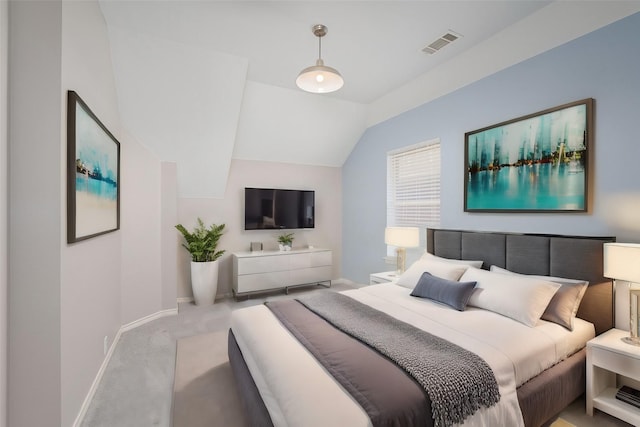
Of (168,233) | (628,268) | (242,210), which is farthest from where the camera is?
(242,210)

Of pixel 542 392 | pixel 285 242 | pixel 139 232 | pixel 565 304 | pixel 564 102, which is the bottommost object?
pixel 542 392

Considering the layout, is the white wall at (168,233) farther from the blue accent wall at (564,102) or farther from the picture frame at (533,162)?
the picture frame at (533,162)

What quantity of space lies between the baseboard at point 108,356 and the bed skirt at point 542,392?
3.21 ft

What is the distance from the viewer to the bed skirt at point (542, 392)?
1543 millimetres

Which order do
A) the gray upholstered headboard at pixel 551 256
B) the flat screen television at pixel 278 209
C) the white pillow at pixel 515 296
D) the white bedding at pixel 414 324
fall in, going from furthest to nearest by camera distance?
the flat screen television at pixel 278 209 → the gray upholstered headboard at pixel 551 256 → the white pillow at pixel 515 296 → the white bedding at pixel 414 324

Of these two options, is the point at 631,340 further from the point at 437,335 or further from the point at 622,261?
the point at 437,335

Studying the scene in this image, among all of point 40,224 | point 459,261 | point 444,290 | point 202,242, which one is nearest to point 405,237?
point 459,261

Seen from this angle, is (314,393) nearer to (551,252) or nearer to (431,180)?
(551,252)

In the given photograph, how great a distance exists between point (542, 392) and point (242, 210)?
4.03 m

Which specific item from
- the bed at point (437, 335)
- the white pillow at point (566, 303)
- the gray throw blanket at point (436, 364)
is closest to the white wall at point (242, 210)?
the bed at point (437, 335)

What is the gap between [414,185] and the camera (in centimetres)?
397

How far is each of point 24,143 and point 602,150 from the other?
3.75 metres

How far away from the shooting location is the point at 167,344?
9.48 ft

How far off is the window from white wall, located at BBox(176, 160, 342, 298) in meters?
1.34
